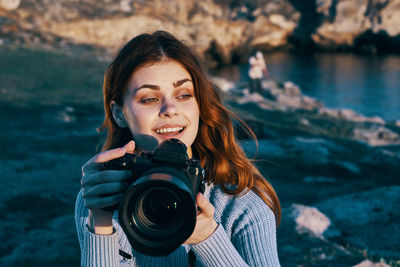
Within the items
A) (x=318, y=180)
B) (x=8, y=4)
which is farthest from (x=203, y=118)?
(x=8, y=4)

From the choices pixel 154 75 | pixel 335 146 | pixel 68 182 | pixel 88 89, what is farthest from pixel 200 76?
pixel 88 89

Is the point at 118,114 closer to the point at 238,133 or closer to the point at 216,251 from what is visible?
the point at 216,251

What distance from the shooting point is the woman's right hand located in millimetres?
1614

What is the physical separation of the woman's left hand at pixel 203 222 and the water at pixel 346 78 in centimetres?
1635

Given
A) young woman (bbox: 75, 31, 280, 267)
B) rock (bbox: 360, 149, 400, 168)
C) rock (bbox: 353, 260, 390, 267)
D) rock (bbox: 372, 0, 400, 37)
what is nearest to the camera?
young woman (bbox: 75, 31, 280, 267)

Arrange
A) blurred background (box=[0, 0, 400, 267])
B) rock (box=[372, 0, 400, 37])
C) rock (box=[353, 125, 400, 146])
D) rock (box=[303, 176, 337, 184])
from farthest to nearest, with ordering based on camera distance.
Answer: rock (box=[372, 0, 400, 37]), rock (box=[353, 125, 400, 146]), rock (box=[303, 176, 337, 184]), blurred background (box=[0, 0, 400, 267])

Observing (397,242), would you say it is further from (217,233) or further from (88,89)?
(88,89)

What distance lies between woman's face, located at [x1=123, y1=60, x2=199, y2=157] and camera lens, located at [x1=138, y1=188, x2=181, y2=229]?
50cm

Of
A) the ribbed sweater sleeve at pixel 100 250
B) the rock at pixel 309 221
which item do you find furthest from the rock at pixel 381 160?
the ribbed sweater sleeve at pixel 100 250

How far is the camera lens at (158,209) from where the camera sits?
148 cm

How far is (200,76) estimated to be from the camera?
2182 millimetres

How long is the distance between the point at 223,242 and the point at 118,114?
37.8 inches

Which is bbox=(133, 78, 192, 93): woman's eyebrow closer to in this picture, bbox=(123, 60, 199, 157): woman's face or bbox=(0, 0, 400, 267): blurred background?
bbox=(123, 60, 199, 157): woman's face

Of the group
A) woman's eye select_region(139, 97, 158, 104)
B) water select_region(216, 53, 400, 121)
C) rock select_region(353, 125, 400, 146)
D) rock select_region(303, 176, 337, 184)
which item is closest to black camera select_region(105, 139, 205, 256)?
woman's eye select_region(139, 97, 158, 104)
